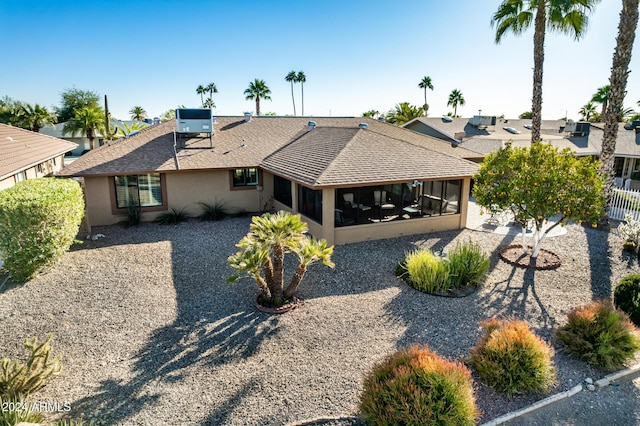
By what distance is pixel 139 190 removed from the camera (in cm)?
1680

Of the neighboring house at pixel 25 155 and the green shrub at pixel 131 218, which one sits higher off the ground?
the neighboring house at pixel 25 155

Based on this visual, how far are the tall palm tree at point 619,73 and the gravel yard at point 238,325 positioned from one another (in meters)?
4.50

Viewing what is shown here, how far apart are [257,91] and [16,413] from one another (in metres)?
53.3

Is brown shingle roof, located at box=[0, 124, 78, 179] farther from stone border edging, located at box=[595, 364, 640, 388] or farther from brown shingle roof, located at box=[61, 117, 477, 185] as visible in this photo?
stone border edging, located at box=[595, 364, 640, 388]

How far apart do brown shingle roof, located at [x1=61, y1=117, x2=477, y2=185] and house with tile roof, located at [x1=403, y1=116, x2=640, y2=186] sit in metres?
4.90

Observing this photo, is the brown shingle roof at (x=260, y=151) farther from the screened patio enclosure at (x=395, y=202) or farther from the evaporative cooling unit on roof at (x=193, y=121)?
the screened patio enclosure at (x=395, y=202)

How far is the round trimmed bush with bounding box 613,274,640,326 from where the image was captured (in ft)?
29.1

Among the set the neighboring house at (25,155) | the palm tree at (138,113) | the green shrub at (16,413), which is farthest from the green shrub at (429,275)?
the palm tree at (138,113)

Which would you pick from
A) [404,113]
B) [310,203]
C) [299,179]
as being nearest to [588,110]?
[404,113]

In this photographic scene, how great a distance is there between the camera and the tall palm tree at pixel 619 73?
14.7 m

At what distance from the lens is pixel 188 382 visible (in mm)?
6668

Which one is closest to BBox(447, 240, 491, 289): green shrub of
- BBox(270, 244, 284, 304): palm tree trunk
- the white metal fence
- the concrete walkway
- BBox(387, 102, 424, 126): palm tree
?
BBox(270, 244, 284, 304): palm tree trunk

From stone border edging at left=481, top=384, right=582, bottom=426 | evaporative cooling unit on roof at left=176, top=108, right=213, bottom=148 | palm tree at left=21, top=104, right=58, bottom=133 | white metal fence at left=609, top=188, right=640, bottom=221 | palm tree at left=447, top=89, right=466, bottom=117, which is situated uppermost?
palm tree at left=447, top=89, right=466, bottom=117

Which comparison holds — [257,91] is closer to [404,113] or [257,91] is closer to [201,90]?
[404,113]
